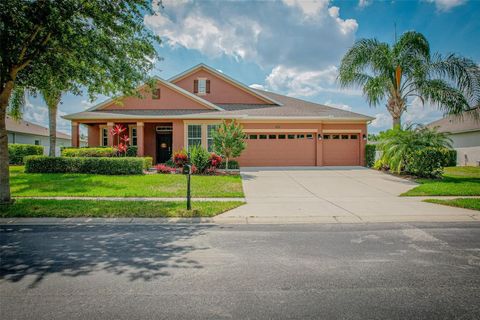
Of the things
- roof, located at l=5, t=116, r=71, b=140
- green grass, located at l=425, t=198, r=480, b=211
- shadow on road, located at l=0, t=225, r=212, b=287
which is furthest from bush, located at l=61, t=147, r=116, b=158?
roof, located at l=5, t=116, r=71, b=140

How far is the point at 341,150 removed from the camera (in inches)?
767

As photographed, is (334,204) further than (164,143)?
No

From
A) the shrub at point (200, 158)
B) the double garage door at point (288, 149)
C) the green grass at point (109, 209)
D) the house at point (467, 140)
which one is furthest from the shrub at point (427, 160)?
the house at point (467, 140)

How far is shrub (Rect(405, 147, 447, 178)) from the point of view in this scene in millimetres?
13336

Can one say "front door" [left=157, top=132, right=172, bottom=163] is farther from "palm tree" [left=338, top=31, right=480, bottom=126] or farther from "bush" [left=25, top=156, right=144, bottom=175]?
"palm tree" [left=338, top=31, right=480, bottom=126]

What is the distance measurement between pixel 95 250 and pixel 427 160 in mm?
15100

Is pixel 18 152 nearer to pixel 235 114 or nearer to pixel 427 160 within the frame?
pixel 235 114

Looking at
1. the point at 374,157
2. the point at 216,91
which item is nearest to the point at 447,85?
the point at 374,157

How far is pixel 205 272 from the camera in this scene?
371 centimetres

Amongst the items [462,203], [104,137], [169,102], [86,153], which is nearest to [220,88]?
[169,102]

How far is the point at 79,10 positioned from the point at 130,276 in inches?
309

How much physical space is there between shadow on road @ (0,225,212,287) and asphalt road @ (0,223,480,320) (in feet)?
0.06

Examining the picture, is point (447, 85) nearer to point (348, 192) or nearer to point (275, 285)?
point (348, 192)

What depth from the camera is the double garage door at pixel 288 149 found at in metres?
18.9
